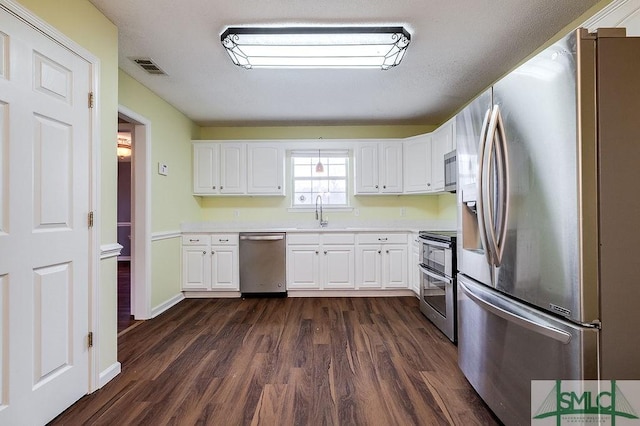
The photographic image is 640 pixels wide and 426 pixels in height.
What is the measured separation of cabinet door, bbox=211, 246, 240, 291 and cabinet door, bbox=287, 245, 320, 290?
716mm

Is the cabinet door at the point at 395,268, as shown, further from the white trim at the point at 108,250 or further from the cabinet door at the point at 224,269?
the white trim at the point at 108,250

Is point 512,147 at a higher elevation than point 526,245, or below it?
higher

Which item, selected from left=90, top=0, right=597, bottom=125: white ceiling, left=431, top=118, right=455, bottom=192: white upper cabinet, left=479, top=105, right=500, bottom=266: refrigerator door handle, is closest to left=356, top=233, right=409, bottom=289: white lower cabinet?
left=431, top=118, right=455, bottom=192: white upper cabinet

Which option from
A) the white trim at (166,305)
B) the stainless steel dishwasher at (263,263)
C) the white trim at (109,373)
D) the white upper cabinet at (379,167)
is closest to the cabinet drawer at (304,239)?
the stainless steel dishwasher at (263,263)

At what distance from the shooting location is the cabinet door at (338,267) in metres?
3.96

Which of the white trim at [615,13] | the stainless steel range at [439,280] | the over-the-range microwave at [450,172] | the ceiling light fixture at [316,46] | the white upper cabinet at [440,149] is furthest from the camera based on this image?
the white upper cabinet at [440,149]

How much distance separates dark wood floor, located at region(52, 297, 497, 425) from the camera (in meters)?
1.65

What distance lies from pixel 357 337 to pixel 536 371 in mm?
1624

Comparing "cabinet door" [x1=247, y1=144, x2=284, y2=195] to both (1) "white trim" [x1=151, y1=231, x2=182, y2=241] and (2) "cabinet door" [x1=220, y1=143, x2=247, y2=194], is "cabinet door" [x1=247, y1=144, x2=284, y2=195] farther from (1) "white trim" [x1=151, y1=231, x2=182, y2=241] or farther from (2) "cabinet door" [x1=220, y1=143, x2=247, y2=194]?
(1) "white trim" [x1=151, y1=231, x2=182, y2=241]

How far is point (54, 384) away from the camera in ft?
5.32

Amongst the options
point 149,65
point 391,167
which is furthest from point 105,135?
point 391,167

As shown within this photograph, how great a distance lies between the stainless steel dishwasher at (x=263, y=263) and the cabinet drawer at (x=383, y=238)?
1.05 meters

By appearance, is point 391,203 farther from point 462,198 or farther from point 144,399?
point 144,399

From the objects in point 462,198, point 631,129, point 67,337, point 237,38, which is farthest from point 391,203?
point 67,337
